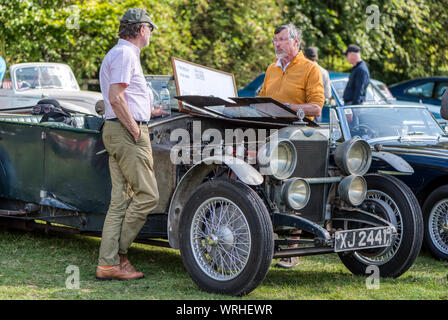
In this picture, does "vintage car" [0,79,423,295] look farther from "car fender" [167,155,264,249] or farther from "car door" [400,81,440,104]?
"car door" [400,81,440,104]

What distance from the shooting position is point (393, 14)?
18438 mm

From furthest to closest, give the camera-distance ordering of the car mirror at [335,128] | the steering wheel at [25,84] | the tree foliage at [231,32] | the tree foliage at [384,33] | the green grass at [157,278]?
the tree foliage at [384,33] → the tree foliage at [231,32] → the steering wheel at [25,84] → the car mirror at [335,128] → the green grass at [157,278]

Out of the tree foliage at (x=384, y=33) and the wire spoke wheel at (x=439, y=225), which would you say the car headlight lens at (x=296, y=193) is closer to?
the wire spoke wheel at (x=439, y=225)

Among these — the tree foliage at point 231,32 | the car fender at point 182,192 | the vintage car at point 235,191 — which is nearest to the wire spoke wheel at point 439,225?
the vintage car at point 235,191

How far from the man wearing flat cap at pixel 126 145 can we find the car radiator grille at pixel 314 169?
1097mm

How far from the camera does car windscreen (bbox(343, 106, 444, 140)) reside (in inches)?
268

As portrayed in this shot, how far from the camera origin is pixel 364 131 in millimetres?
6809

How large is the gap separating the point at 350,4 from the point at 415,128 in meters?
11.3

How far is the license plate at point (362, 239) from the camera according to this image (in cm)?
457

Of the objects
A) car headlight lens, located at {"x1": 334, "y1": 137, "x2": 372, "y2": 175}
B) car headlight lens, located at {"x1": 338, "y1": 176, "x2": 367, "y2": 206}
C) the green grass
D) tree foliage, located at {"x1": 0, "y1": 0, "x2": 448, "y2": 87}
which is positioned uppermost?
tree foliage, located at {"x1": 0, "y1": 0, "x2": 448, "y2": 87}

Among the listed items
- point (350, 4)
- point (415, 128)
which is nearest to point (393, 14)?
point (350, 4)

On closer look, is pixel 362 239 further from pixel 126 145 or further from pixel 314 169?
pixel 126 145

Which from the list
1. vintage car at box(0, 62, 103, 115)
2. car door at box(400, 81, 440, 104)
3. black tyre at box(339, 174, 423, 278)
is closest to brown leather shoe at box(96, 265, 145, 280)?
black tyre at box(339, 174, 423, 278)
